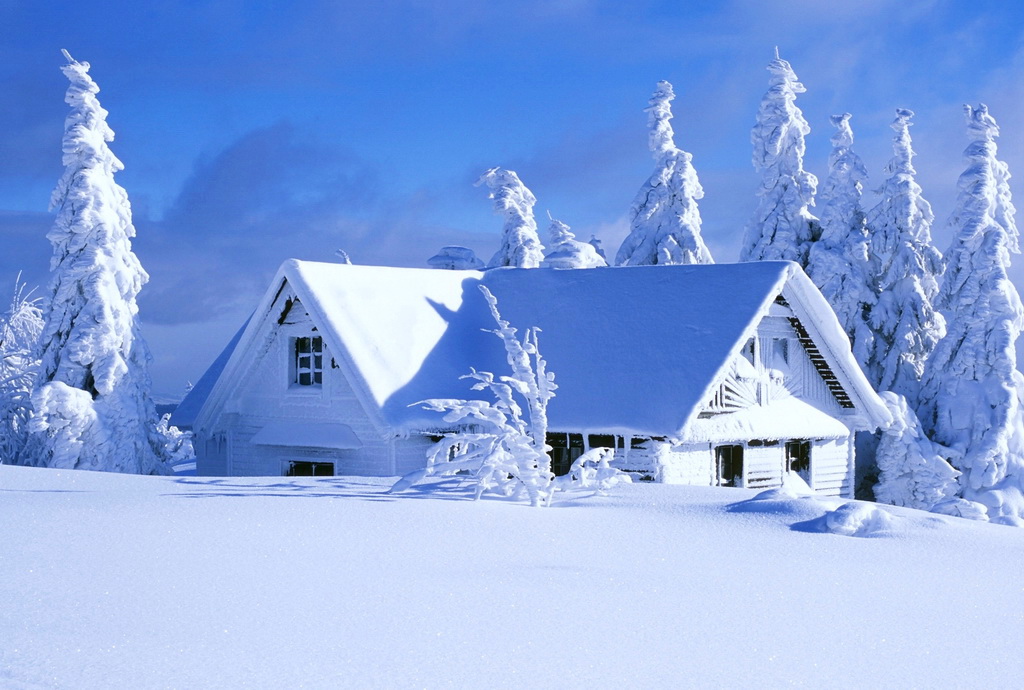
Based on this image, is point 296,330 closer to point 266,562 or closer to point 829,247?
point 266,562

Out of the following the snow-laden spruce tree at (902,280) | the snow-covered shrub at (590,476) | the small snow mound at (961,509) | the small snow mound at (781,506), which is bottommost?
the small snow mound at (961,509)

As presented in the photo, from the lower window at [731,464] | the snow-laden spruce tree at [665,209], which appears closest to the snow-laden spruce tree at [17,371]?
the lower window at [731,464]

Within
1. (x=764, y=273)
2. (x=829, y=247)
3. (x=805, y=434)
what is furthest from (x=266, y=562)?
(x=829, y=247)

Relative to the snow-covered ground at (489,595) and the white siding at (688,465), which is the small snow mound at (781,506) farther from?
the white siding at (688,465)

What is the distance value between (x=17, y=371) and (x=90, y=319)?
406 cm

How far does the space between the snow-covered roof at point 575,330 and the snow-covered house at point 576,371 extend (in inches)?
1.5

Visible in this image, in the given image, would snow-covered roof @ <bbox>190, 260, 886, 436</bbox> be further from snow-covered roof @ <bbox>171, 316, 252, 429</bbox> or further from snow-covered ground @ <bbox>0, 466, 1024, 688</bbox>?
snow-covered ground @ <bbox>0, 466, 1024, 688</bbox>

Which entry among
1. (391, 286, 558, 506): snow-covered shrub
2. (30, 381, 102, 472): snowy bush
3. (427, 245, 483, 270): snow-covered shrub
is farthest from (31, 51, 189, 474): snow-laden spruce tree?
(427, 245, 483, 270): snow-covered shrub

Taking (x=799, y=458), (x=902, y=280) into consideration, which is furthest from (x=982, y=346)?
(x=799, y=458)

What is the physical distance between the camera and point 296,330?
2259 cm

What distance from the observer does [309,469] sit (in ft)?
75.4

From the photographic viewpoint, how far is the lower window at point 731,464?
76.1 feet

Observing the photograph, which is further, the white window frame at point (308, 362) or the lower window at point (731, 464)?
the lower window at point (731, 464)

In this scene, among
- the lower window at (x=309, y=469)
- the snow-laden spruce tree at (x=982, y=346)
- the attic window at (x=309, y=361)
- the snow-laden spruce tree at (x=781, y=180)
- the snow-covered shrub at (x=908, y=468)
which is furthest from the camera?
the snow-laden spruce tree at (x=781, y=180)
